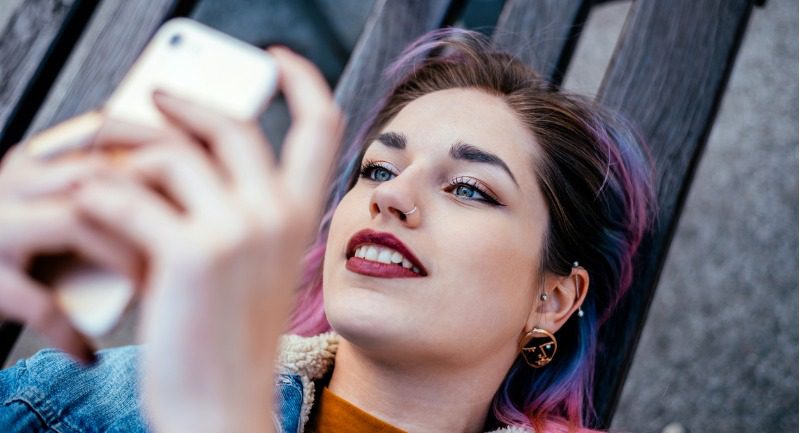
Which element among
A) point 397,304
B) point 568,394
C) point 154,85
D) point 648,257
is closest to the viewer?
point 154,85

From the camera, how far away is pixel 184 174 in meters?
0.59

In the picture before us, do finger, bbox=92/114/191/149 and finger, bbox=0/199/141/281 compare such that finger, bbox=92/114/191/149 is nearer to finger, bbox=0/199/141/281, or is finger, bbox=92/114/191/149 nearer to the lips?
finger, bbox=0/199/141/281

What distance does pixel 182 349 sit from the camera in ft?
1.91

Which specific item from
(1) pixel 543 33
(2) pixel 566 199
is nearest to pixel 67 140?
(2) pixel 566 199

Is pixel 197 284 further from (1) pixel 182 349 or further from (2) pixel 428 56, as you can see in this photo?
(2) pixel 428 56

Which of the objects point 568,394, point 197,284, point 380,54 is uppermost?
point 380,54

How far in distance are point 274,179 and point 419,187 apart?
676 millimetres

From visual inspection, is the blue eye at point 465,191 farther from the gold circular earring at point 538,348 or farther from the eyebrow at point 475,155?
the gold circular earring at point 538,348

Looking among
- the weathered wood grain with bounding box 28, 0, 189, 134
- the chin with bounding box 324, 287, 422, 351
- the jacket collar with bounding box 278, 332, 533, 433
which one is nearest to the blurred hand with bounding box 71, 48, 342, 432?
the chin with bounding box 324, 287, 422, 351

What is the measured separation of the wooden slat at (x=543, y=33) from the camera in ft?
5.88

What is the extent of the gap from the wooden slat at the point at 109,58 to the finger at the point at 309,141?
1.21 meters

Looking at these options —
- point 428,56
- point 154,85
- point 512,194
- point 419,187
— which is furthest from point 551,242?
point 154,85

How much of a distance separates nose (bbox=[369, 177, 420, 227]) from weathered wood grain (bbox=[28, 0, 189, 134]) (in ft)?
2.84

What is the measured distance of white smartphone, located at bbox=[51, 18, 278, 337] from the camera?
2.14ft
